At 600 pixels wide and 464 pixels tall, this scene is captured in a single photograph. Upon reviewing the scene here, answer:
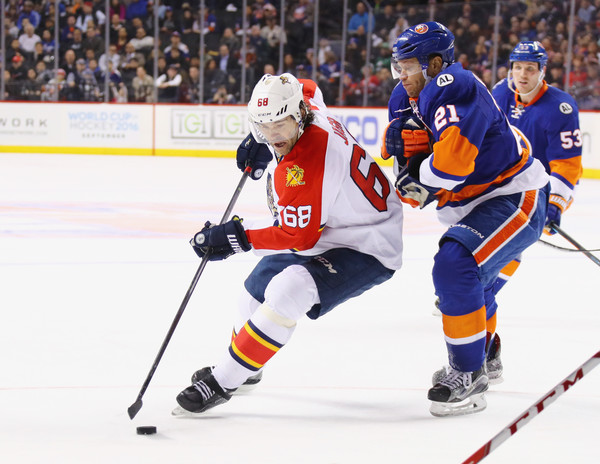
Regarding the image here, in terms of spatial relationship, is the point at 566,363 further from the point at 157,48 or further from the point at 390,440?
the point at 157,48

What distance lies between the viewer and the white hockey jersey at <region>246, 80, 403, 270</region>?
2.41 meters

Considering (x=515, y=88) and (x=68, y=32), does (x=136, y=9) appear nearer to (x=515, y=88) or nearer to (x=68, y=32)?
(x=68, y=32)

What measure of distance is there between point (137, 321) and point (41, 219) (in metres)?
3.03

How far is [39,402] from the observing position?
8.35 ft

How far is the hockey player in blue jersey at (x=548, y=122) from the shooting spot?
152 inches

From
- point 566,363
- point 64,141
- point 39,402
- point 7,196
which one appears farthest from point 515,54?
point 64,141

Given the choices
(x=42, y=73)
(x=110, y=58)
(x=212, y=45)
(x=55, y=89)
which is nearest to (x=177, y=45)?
(x=212, y=45)

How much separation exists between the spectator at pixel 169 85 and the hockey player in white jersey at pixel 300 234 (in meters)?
10.1

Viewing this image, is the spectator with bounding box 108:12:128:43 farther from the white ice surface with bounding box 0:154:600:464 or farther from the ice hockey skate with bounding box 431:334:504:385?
the ice hockey skate with bounding box 431:334:504:385

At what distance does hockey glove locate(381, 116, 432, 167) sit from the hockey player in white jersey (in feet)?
0.33

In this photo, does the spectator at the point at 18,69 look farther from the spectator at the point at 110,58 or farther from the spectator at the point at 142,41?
the spectator at the point at 142,41

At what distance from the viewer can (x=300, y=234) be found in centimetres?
242

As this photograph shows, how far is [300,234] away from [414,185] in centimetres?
39

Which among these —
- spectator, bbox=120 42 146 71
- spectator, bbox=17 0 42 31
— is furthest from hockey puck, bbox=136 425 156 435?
spectator, bbox=17 0 42 31
